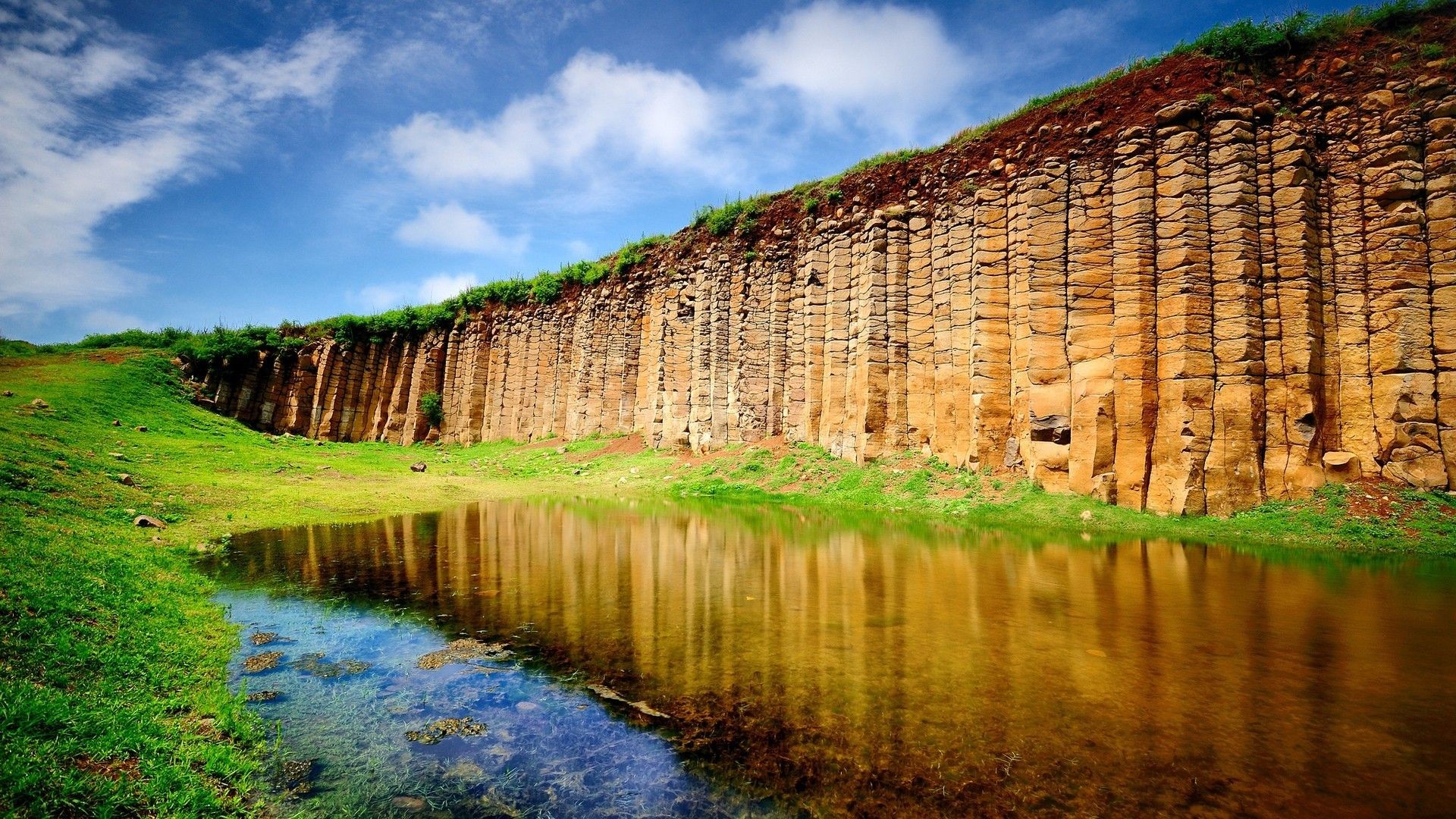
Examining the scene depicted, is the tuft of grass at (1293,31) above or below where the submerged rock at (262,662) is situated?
above

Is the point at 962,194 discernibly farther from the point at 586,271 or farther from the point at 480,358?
the point at 480,358

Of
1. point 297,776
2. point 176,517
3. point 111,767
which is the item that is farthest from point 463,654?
point 176,517

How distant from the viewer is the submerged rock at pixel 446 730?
195 inches

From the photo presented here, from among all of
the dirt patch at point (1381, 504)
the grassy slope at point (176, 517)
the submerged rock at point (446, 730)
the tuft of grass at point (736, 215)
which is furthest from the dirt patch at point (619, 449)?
the submerged rock at point (446, 730)

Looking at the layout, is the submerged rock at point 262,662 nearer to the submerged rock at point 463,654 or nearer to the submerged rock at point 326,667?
the submerged rock at point 326,667

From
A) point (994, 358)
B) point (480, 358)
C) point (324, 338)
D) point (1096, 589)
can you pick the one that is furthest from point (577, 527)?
point (324, 338)

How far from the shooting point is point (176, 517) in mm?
12719

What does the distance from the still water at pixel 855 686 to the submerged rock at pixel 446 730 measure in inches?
1.3

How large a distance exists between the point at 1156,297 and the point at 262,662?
22.1 metres

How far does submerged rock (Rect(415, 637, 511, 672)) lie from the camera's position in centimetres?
651

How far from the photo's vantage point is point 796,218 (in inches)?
1239

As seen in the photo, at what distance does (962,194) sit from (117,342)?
51997 millimetres

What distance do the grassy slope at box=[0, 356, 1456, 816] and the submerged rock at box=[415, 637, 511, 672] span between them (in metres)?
1.69

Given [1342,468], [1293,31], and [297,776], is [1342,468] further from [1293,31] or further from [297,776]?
[297,776]
